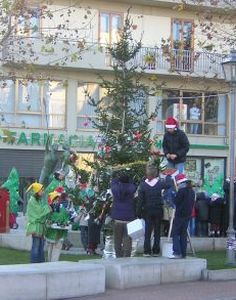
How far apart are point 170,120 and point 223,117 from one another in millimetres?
22661

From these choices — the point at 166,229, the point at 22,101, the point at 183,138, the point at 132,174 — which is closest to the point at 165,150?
the point at 183,138

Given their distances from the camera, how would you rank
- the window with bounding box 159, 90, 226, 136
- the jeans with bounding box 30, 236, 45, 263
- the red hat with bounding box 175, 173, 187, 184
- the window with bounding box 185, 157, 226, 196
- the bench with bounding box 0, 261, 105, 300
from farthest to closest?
the window with bounding box 185, 157, 226, 196 → the window with bounding box 159, 90, 226, 136 → the red hat with bounding box 175, 173, 187, 184 → the jeans with bounding box 30, 236, 45, 263 → the bench with bounding box 0, 261, 105, 300

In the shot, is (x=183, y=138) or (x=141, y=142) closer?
(x=183, y=138)

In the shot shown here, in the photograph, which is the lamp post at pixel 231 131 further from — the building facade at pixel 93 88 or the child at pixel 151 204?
the building facade at pixel 93 88

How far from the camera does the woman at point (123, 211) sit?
13500mm

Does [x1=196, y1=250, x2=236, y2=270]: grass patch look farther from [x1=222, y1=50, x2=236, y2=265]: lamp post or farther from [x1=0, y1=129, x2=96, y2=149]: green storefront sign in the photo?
[x1=0, y1=129, x2=96, y2=149]: green storefront sign

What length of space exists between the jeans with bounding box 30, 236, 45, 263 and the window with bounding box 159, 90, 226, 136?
21851 mm

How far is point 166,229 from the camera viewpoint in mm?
16375

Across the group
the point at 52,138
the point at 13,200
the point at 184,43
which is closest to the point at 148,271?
the point at 13,200

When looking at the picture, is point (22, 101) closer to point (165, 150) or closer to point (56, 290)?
point (165, 150)

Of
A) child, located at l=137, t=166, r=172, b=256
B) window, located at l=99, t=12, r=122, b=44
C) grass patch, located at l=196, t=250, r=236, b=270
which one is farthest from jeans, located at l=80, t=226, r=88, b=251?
window, located at l=99, t=12, r=122, b=44

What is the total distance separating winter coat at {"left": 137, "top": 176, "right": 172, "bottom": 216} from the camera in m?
13.2

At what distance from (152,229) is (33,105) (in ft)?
66.0

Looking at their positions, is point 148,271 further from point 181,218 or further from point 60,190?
point 60,190
